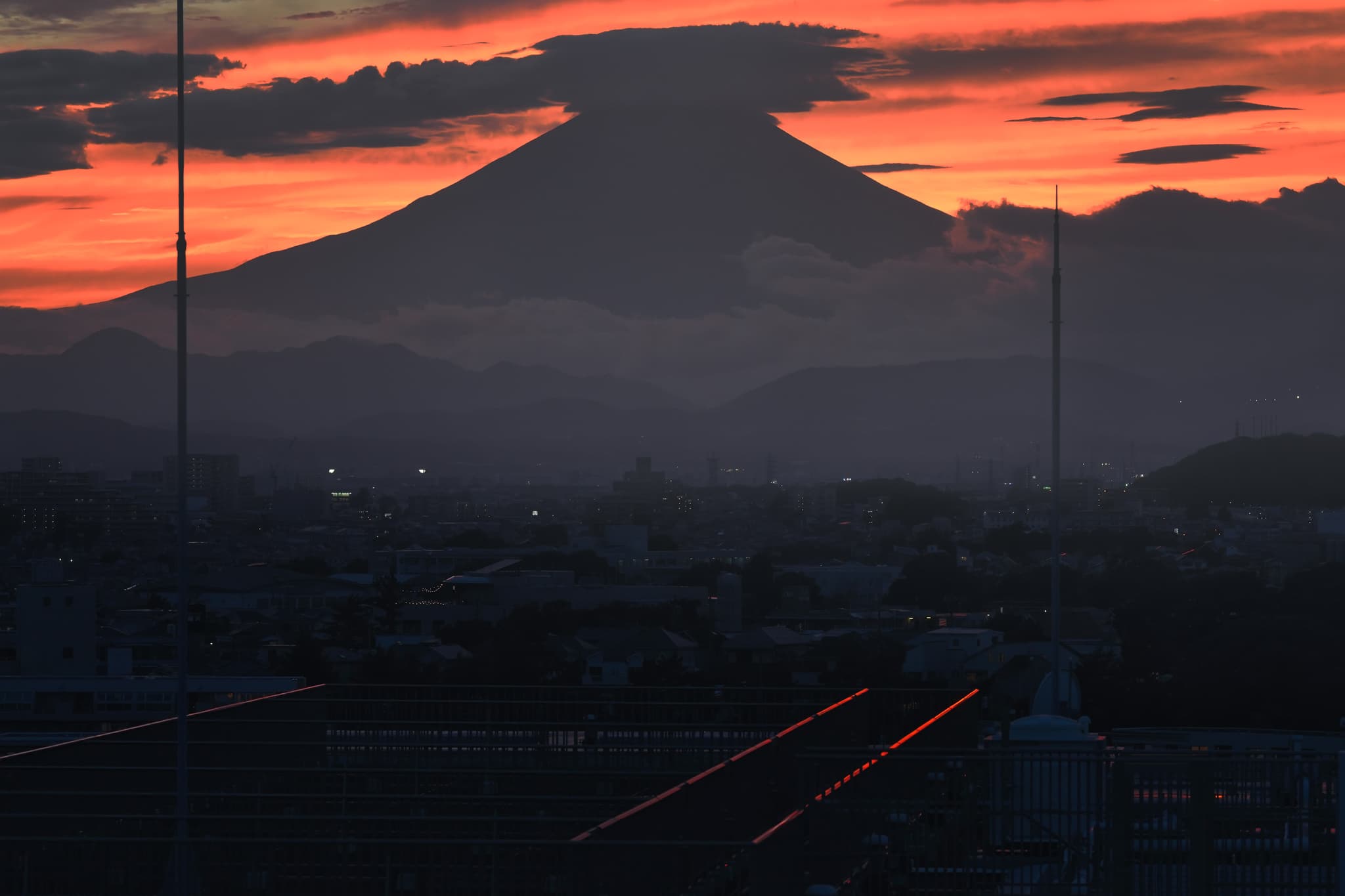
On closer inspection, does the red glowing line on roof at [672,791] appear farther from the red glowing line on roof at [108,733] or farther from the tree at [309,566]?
the tree at [309,566]

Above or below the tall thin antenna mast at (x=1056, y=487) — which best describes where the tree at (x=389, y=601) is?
below

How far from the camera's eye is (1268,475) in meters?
110

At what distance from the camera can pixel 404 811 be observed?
1515 cm

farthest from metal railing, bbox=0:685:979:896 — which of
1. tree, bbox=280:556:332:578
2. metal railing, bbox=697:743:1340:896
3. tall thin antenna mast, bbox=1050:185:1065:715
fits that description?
tree, bbox=280:556:332:578

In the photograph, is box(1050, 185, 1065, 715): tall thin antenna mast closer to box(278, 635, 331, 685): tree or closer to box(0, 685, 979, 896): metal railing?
box(0, 685, 979, 896): metal railing

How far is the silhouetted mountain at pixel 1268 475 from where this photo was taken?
10750cm

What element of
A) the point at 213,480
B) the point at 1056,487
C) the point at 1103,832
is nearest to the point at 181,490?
the point at 1103,832

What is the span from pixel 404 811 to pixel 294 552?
75.6 metres

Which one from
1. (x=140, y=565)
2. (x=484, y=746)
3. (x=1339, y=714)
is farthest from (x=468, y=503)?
(x=484, y=746)

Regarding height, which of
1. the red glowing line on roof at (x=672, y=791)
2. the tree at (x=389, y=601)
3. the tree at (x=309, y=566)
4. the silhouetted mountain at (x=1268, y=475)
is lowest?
the tree at (x=309, y=566)

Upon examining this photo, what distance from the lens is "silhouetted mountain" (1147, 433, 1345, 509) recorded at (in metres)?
108

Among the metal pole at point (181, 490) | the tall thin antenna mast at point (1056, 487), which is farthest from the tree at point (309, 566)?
the metal pole at point (181, 490)

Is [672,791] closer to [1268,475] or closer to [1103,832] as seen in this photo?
[1103,832]

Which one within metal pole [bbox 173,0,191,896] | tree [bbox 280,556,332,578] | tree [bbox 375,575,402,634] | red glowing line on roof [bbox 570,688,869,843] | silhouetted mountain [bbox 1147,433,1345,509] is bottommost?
tree [bbox 280,556,332,578]
